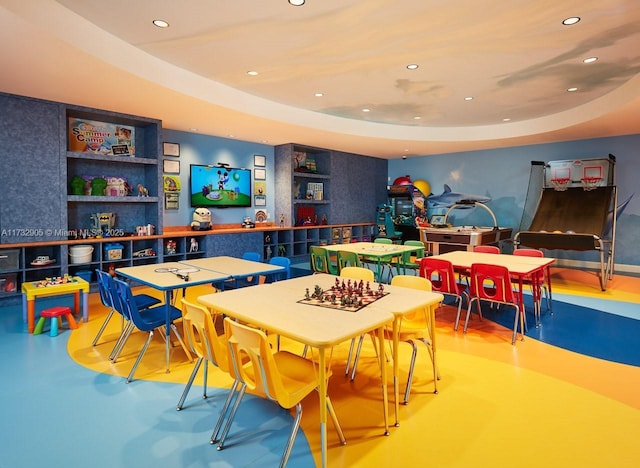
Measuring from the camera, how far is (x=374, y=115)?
7926mm

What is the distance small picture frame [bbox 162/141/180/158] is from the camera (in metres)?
7.70

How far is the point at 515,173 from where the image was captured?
9.77 metres

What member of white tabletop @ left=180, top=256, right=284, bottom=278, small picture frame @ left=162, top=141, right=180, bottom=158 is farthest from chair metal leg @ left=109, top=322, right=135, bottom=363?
small picture frame @ left=162, top=141, right=180, bottom=158

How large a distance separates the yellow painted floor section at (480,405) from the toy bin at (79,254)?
215 cm

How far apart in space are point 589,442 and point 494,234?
678 cm

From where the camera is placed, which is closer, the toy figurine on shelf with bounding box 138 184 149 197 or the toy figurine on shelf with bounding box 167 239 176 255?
the toy figurine on shelf with bounding box 138 184 149 197

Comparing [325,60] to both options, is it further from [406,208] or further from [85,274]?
[406,208]

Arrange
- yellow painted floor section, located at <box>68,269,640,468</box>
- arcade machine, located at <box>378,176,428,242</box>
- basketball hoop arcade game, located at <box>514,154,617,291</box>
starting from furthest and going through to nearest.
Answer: arcade machine, located at <box>378,176,428,242</box>, basketball hoop arcade game, located at <box>514,154,617,291</box>, yellow painted floor section, located at <box>68,269,640,468</box>

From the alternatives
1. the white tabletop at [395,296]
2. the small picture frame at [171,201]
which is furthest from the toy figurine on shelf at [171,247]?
the white tabletop at [395,296]

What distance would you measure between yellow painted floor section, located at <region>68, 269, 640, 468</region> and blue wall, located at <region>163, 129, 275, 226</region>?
4.08 m

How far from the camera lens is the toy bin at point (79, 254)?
6.01 meters

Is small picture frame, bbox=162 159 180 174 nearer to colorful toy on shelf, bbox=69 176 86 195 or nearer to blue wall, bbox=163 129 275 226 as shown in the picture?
blue wall, bbox=163 129 275 226

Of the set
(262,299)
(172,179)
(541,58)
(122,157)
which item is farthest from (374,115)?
(262,299)

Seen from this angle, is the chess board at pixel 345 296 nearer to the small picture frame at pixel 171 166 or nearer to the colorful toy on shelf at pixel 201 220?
the colorful toy on shelf at pixel 201 220
